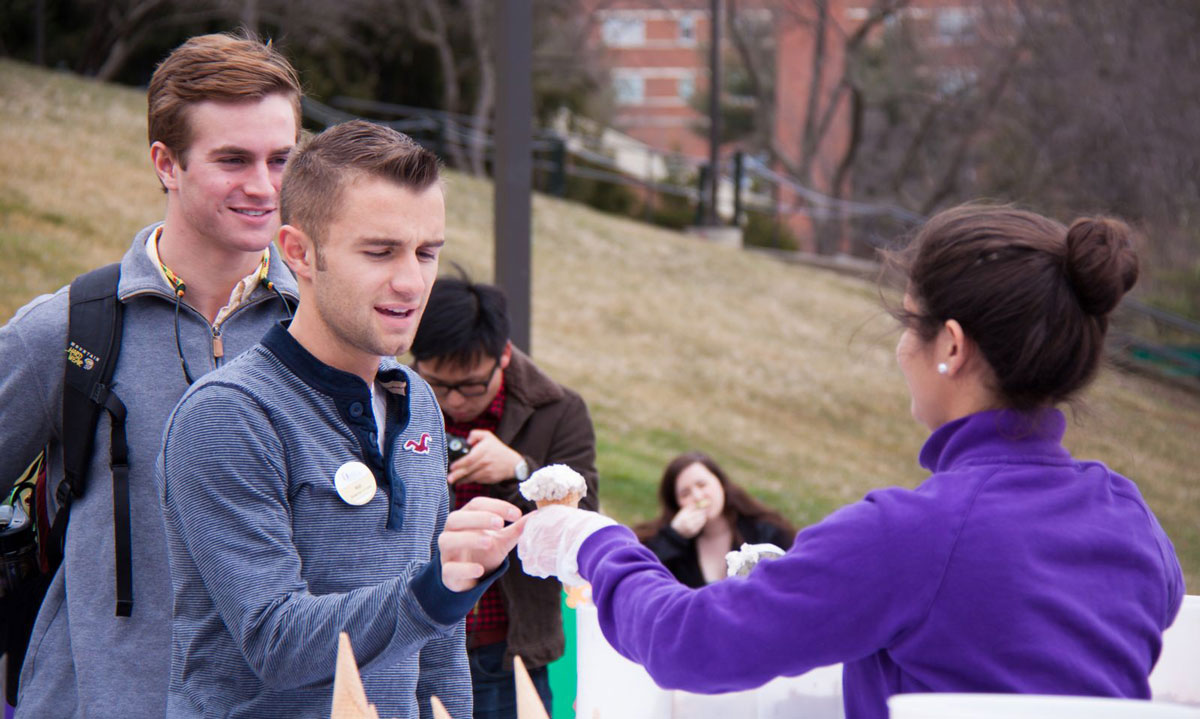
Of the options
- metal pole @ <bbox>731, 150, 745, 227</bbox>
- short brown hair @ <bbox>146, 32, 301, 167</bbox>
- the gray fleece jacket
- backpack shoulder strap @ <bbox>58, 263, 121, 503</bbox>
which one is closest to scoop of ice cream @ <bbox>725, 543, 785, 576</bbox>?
the gray fleece jacket

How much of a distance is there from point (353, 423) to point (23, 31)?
749 inches

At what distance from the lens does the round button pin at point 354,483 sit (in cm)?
171

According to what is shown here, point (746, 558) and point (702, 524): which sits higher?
point (746, 558)

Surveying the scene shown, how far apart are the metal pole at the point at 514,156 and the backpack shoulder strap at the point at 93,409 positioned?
2397 millimetres

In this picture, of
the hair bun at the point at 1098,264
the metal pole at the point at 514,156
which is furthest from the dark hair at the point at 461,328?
the hair bun at the point at 1098,264

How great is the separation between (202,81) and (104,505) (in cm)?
79

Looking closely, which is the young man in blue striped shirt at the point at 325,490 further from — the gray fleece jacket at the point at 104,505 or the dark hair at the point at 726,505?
the dark hair at the point at 726,505

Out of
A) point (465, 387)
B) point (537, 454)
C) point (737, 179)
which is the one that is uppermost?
point (465, 387)

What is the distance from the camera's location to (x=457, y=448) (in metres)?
3.41

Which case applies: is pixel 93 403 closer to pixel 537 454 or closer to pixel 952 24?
pixel 537 454

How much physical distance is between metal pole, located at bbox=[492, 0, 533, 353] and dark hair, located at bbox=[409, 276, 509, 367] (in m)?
0.97

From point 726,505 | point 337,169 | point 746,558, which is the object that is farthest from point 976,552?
point 726,505

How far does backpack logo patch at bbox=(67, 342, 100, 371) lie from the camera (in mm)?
2109

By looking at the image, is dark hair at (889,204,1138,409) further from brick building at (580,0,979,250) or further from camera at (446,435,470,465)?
brick building at (580,0,979,250)
